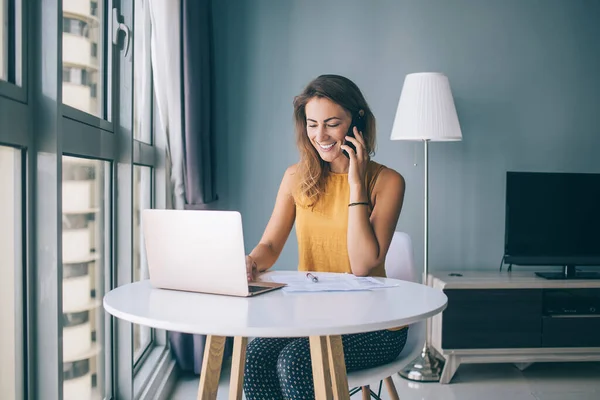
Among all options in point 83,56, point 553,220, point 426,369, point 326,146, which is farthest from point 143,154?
point 553,220

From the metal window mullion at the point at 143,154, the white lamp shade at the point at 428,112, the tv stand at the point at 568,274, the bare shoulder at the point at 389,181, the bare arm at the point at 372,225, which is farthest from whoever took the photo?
the tv stand at the point at 568,274

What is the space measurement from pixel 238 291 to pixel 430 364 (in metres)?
1.98

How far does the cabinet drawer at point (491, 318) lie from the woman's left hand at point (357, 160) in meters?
1.34

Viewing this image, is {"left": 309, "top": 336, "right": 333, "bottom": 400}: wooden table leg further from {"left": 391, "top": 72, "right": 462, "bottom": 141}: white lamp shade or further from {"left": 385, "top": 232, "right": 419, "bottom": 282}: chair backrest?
{"left": 391, "top": 72, "right": 462, "bottom": 141}: white lamp shade

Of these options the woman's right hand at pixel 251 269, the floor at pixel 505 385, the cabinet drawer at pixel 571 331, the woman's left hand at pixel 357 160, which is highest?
the woman's left hand at pixel 357 160

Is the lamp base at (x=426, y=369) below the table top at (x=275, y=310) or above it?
below

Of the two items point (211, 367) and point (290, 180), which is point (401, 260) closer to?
point (290, 180)

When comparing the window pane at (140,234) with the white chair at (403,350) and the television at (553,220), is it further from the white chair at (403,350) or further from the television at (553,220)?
the television at (553,220)

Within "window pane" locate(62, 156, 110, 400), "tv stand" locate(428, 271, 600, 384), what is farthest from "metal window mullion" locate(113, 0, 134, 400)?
"tv stand" locate(428, 271, 600, 384)

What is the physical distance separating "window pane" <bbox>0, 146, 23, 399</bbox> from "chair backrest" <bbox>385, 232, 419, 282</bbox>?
1.17 meters

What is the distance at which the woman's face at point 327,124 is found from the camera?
6.08 feet

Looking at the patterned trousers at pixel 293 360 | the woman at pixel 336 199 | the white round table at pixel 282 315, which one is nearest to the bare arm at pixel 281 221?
the woman at pixel 336 199

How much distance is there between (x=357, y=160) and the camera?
5.94 feet

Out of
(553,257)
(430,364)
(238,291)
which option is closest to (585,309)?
(553,257)
